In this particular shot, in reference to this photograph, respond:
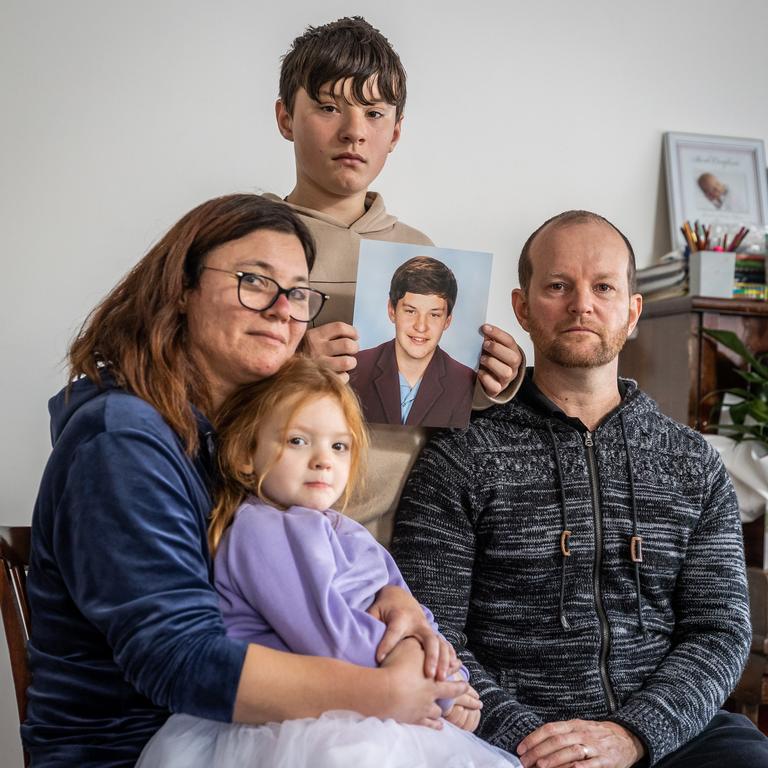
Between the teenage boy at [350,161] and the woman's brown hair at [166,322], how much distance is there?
1.21ft

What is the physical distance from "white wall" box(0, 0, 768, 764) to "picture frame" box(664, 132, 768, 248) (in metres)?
0.05

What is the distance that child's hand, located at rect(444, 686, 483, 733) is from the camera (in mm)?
1271

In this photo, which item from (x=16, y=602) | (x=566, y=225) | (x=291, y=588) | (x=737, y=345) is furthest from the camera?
(x=737, y=345)

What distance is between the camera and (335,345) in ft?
5.04

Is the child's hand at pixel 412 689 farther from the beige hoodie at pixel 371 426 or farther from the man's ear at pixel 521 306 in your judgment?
the man's ear at pixel 521 306

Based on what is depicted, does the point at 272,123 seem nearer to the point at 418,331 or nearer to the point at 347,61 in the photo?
the point at 347,61

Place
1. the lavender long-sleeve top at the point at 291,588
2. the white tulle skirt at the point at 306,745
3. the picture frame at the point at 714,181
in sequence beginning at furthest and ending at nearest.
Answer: the picture frame at the point at 714,181 < the lavender long-sleeve top at the point at 291,588 < the white tulle skirt at the point at 306,745

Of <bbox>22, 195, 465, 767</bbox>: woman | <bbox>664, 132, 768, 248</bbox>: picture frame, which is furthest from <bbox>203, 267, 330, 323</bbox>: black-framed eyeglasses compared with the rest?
<bbox>664, 132, 768, 248</bbox>: picture frame

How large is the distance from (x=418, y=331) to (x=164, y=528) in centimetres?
65

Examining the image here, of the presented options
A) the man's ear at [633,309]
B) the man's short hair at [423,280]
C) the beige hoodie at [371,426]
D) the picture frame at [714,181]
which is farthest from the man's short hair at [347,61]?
the picture frame at [714,181]

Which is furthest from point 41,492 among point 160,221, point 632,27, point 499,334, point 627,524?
point 632,27

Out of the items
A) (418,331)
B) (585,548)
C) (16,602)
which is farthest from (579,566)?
(16,602)

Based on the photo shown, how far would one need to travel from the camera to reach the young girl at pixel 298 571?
107 centimetres

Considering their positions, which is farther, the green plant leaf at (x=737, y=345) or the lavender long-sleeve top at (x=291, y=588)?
the green plant leaf at (x=737, y=345)
